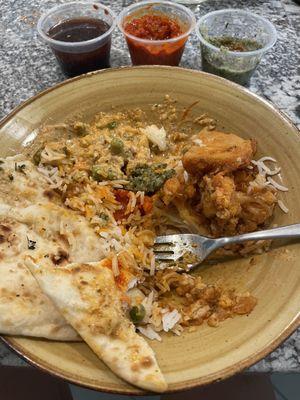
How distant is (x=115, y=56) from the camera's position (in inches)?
124

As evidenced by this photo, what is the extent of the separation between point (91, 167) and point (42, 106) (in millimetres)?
421

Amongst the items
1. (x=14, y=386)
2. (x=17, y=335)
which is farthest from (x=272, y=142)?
(x=14, y=386)

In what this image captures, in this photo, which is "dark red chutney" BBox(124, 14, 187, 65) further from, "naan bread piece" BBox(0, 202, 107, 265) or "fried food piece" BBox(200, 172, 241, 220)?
"naan bread piece" BBox(0, 202, 107, 265)

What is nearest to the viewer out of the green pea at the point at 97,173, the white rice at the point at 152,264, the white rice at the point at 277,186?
the white rice at the point at 152,264

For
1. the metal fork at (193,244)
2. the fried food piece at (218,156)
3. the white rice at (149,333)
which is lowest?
the white rice at (149,333)

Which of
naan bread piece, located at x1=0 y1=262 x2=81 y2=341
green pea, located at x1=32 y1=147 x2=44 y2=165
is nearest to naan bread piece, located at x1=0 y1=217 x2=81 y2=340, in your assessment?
naan bread piece, located at x1=0 y1=262 x2=81 y2=341

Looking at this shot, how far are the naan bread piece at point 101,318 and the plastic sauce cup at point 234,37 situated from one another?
1655 millimetres

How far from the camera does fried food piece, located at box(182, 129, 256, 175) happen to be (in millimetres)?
1961

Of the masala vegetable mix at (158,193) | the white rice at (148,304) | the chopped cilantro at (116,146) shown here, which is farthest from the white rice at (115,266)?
the chopped cilantro at (116,146)

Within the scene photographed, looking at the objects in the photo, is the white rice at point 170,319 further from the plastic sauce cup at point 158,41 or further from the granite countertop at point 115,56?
the plastic sauce cup at point 158,41

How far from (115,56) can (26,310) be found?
2.11m

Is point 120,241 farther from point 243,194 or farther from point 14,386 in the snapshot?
point 14,386

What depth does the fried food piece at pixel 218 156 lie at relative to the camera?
1961 mm

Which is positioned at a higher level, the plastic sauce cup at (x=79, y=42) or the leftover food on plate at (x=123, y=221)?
the plastic sauce cup at (x=79, y=42)
